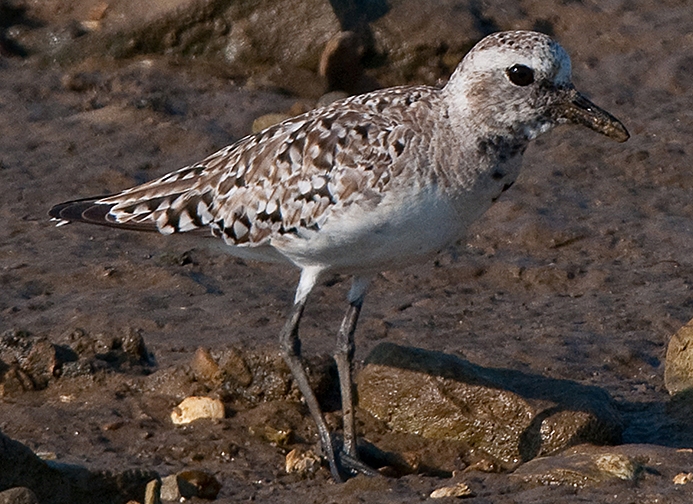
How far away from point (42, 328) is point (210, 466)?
81.5 inches

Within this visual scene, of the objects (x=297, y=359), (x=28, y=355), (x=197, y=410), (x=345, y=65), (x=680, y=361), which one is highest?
(x=345, y=65)

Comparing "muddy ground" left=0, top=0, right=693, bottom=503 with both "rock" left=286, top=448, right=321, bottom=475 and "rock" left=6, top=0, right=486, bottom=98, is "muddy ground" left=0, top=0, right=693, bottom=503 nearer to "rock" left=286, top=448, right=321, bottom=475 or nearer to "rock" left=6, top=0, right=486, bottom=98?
"rock" left=286, top=448, right=321, bottom=475

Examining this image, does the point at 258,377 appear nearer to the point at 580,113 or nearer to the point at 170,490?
the point at 170,490

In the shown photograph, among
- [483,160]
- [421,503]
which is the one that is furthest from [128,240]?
[421,503]

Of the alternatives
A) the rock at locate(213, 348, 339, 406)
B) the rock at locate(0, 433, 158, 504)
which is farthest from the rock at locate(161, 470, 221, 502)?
the rock at locate(213, 348, 339, 406)

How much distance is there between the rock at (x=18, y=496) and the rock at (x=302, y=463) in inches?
77.0

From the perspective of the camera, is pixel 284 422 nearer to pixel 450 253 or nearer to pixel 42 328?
pixel 42 328

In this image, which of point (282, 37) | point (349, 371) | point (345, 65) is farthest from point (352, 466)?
point (282, 37)

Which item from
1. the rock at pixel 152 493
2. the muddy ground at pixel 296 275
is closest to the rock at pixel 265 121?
the muddy ground at pixel 296 275

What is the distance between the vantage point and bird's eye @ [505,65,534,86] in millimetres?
7344

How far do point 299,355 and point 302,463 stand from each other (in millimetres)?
717

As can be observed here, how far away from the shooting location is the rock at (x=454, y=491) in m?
6.56

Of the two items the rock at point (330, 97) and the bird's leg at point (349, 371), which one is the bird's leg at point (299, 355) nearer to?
the bird's leg at point (349, 371)

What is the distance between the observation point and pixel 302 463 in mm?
7680
